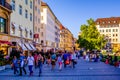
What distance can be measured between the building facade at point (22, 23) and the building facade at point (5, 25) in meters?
2.05

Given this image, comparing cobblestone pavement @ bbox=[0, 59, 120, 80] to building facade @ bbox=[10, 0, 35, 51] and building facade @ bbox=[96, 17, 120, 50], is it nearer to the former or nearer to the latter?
building facade @ bbox=[10, 0, 35, 51]

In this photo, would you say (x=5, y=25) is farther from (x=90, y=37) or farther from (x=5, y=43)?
(x=90, y=37)

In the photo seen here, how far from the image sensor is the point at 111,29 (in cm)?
16325

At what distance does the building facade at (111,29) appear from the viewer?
162 meters

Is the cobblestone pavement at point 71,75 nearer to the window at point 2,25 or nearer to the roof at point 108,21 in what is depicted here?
the window at point 2,25

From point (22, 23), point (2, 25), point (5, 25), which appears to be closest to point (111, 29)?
point (22, 23)

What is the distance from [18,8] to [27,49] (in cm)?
704

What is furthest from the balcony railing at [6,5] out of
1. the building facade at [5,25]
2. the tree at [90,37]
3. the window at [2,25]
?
the tree at [90,37]

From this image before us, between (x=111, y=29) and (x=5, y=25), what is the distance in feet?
415

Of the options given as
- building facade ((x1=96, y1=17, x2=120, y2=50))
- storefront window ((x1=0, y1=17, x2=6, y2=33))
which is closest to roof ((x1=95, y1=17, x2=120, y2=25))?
building facade ((x1=96, y1=17, x2=120, y2=50))

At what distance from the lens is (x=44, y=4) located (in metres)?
96.2

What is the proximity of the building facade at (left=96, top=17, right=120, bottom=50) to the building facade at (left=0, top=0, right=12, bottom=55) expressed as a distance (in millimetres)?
122969

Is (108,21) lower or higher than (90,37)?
higher

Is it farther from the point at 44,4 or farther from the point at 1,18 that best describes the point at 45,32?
the point at 1,18
